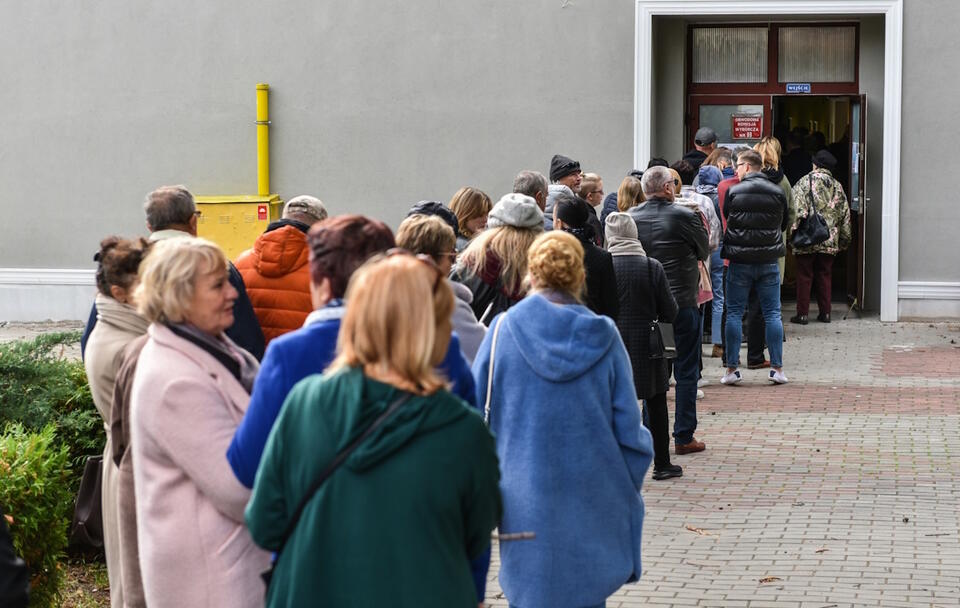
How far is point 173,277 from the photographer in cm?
397

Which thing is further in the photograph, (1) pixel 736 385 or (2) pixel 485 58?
(2) pixel 485 58

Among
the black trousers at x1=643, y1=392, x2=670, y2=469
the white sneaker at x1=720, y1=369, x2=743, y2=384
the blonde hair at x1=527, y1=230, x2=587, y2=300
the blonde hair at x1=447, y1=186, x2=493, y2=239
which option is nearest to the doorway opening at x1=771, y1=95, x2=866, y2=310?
the white sneaker at x1=720, y1=369, x2=743, y2=384

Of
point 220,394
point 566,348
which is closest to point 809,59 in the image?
point 566,348

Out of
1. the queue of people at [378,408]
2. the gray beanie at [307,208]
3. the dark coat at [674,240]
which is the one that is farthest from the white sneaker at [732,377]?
the gray beanie at [307,208]

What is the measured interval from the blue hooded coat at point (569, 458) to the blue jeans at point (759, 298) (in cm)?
713

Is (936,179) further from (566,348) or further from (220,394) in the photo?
(220,394)

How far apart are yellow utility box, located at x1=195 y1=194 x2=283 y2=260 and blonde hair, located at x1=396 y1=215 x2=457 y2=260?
1046cm

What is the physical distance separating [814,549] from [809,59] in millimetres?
10438

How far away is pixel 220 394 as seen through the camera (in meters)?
3.92

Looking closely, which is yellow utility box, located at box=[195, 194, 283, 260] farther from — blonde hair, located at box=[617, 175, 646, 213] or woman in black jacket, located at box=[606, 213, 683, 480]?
woman in black jacket, located at box=[606, 213, 683, 480]

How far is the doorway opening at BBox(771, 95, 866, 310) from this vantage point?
52.5 feet

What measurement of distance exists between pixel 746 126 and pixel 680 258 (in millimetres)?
7811

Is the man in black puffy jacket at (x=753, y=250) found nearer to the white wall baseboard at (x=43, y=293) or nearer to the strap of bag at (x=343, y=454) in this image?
the white wall baseboard at (x=43, y=293)

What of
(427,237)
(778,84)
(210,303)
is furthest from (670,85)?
(210,303)
